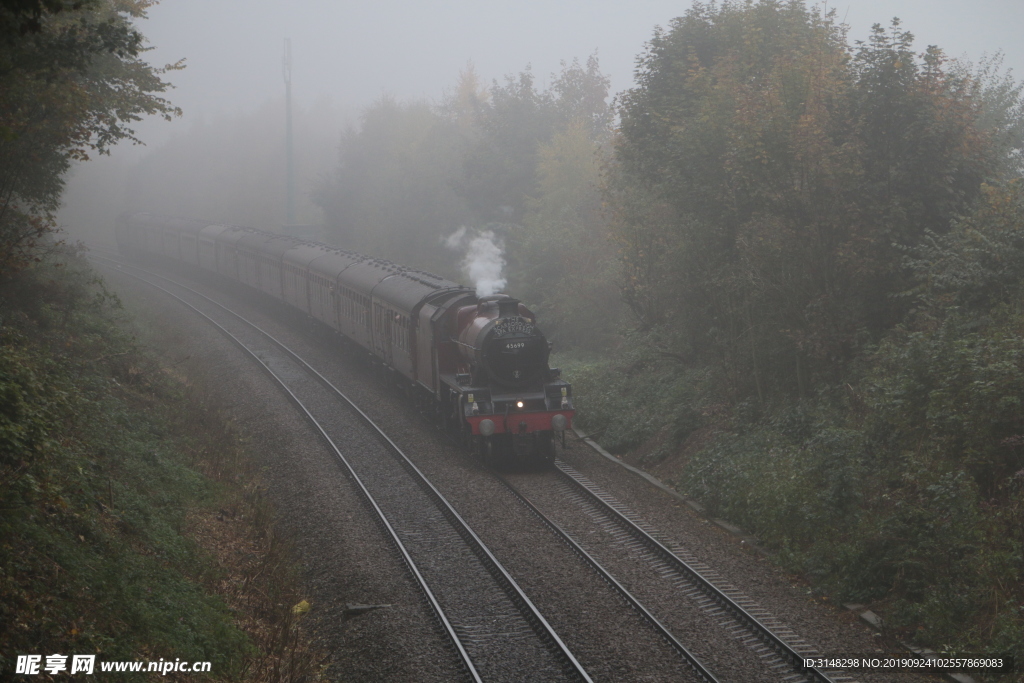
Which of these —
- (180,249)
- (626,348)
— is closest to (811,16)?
(626,348)

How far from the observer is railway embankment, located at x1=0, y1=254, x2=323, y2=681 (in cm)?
805

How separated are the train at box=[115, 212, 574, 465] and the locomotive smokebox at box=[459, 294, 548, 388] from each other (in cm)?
2

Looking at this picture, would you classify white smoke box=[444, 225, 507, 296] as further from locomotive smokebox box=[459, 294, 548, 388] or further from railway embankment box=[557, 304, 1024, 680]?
railway embankment box=[557, 304, 1024, 680]

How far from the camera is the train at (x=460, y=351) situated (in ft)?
56.5

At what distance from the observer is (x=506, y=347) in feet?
56.6

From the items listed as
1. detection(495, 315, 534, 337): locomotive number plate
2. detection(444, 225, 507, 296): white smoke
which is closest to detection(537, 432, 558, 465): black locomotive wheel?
detection(495, 315, 534, 337): locomotive number plate

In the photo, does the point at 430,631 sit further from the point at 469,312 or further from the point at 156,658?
the point at 469,312

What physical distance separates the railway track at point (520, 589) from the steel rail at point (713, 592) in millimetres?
13

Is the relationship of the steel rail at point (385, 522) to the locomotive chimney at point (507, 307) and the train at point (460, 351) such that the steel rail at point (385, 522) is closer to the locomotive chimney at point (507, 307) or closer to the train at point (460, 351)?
the train at point (460, 351)

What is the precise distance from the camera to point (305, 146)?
95.4 m

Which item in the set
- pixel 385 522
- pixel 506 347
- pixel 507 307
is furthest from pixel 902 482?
pixel 507 307

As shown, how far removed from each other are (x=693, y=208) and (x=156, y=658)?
15.0 m

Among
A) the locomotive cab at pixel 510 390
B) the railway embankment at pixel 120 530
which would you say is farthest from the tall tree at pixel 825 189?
the railway embankment at pixel 120 530

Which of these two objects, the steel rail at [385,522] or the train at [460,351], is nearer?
the steel rail at [385,522]
